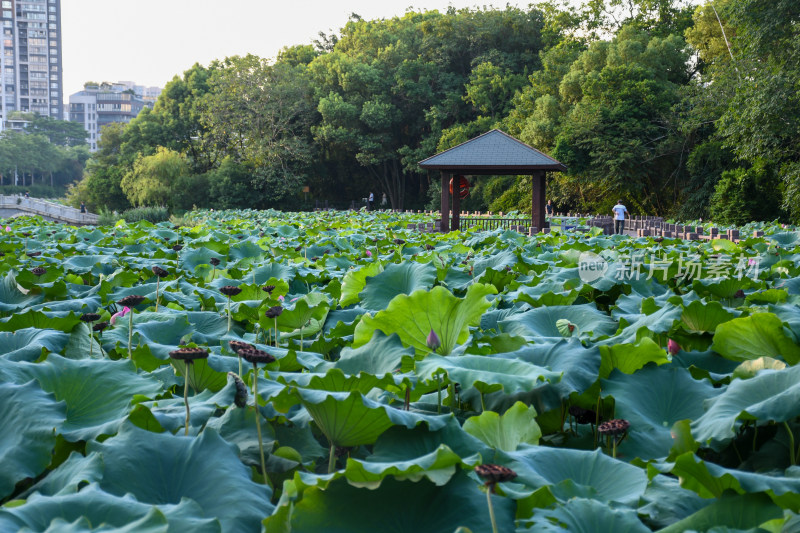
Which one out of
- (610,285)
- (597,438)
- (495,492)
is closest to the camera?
(495,492)

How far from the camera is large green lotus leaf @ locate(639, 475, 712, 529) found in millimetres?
935

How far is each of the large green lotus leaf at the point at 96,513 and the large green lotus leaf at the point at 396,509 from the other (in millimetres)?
97

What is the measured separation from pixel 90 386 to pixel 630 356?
1140mm

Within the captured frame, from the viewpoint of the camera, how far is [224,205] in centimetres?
3372

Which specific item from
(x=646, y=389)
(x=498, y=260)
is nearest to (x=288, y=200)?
(x=498, y=260)

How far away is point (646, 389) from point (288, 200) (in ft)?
118

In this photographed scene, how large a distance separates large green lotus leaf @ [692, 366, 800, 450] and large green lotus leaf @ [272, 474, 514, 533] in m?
0.43

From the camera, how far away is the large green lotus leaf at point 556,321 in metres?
2.07

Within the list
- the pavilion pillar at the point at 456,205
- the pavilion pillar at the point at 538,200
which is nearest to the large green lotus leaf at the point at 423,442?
the pavilion pillar at the point at 456,205

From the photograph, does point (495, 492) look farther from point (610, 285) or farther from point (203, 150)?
point (203, 150)

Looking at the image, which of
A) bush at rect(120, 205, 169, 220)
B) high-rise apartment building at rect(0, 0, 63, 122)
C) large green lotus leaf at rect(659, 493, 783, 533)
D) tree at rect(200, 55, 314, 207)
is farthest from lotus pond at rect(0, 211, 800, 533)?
high-rise apartment building at rect(0, 0, 63, 122)

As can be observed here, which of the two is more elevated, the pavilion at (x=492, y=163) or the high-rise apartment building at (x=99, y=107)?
the high-rise apartment building at (x=99, y=107)

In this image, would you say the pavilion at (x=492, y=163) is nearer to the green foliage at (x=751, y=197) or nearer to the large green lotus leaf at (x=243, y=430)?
the green foliage at (x=751, y=197)

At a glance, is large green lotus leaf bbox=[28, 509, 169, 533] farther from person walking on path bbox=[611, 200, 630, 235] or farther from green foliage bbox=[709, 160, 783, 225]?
green foliage bbox=[709, 160, 783, 225]
